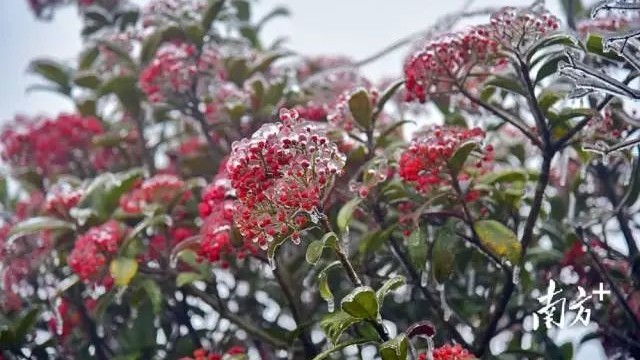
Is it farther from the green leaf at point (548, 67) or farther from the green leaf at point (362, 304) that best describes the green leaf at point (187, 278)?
the green leaf at point (548, 67)

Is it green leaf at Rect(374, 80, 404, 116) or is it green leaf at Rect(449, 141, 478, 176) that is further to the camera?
green leaf at Rect(374, 80, 404, 116)

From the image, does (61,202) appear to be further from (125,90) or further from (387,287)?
(387,287)

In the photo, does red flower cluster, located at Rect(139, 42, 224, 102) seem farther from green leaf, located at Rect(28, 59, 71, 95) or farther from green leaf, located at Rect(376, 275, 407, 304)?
green leaf, located at Rect(376, 275, 407, 304)

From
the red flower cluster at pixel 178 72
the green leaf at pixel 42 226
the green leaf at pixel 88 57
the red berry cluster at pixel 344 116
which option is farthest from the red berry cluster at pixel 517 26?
the green leaf at pixel 88 57

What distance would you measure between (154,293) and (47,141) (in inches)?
40.9

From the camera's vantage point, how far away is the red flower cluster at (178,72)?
2.66 meters

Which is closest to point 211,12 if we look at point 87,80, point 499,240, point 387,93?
point 87,80

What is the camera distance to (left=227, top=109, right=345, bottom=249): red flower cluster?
1.60 meters

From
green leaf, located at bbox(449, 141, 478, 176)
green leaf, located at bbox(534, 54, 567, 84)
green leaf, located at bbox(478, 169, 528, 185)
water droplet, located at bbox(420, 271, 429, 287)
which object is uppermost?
green leaf, located at bbox(534, 54, 567, 84)

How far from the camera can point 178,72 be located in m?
2.66

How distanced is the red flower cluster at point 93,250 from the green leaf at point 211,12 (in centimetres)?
80

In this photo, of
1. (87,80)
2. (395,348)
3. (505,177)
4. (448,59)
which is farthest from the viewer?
(87,80)

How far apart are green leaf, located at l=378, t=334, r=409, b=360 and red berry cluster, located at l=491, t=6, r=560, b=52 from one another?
75 cm

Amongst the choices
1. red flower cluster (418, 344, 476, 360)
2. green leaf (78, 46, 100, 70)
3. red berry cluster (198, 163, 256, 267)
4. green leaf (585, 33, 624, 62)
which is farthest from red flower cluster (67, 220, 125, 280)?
green leaf (585, 33, 624, 62)
